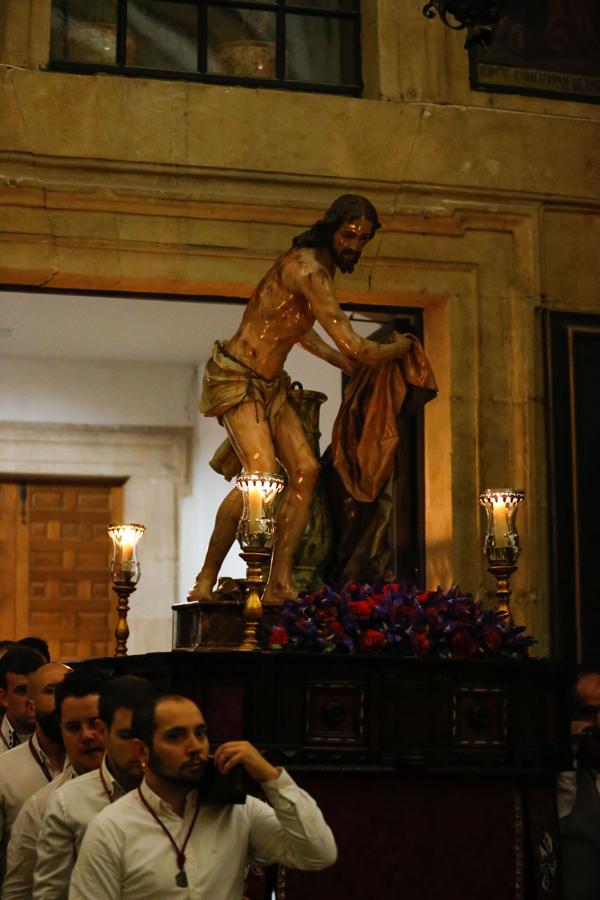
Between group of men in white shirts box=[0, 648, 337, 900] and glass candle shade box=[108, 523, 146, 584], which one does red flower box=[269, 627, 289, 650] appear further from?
glass candle shade box=[108, 523, 146, 584]

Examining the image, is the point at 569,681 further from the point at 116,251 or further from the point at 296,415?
the point at 116,251

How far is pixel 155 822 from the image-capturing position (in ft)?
14.8

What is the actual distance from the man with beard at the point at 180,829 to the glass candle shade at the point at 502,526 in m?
3.73

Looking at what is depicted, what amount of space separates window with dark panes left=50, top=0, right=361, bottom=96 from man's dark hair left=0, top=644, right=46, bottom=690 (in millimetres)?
4670

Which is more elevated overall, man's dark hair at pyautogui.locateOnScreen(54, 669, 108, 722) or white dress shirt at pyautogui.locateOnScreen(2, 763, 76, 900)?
man's dark hair at pyautogui.locateOnScreen(54, 669, 108, 722)

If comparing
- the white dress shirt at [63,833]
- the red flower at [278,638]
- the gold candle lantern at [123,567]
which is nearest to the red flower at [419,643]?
the red flower at [278,638]

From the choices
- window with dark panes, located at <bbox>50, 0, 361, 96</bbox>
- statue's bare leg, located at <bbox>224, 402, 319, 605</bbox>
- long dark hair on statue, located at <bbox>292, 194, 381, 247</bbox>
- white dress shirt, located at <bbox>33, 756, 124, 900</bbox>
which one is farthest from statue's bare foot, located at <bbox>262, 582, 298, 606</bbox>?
window with dark panes, located at <bbox>50, 0, 361, 96</bbox>

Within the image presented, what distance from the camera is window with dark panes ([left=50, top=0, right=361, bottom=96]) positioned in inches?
415

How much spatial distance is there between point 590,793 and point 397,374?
108 inches

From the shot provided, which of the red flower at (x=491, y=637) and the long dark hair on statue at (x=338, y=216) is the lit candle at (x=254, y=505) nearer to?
the red flower at (x=491, y=637)

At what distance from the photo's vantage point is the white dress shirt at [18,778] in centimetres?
576

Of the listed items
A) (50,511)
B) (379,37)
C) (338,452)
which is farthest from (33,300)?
(338,452)

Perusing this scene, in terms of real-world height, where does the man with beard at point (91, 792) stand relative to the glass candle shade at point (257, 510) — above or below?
below

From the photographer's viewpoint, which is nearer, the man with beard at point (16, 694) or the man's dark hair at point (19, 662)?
the man with beard at point (16, 694)
